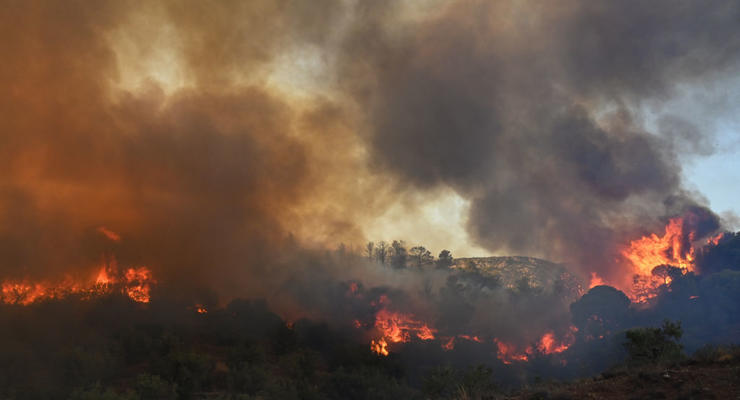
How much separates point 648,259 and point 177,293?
142m

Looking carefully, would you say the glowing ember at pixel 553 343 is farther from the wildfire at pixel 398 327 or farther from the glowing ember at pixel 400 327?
the glowing ember at pixel 400 327

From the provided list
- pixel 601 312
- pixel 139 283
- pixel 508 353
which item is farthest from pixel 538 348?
pixel 139 283

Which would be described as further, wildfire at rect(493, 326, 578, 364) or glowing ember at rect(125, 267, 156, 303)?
wildfire at rect(493, 326, 578, 364)

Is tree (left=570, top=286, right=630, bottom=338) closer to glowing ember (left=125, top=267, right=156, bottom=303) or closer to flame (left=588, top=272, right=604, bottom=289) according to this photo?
flame (left=588, top=272, right=604, bottom=289)

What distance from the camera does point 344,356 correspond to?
333 ft

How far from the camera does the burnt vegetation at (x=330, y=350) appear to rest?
1935 inches

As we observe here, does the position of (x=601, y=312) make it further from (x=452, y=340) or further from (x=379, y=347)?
(x=379, y=347)

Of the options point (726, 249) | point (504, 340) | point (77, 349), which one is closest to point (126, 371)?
point (77, 349)

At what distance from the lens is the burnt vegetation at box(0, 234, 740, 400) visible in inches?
1935

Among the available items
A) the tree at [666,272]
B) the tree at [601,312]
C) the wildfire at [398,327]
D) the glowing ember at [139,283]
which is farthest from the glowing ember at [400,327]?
the tree at [666,272]

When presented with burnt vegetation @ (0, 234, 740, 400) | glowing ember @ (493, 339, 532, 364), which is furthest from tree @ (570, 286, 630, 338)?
glowing ember @ (493, 339, 532, 364)

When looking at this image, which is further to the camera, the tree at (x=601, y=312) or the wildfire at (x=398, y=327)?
→ the wildfire at (x=398, y=327)

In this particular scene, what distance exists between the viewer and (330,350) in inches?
4370

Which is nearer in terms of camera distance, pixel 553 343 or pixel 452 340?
pixel 452 340
